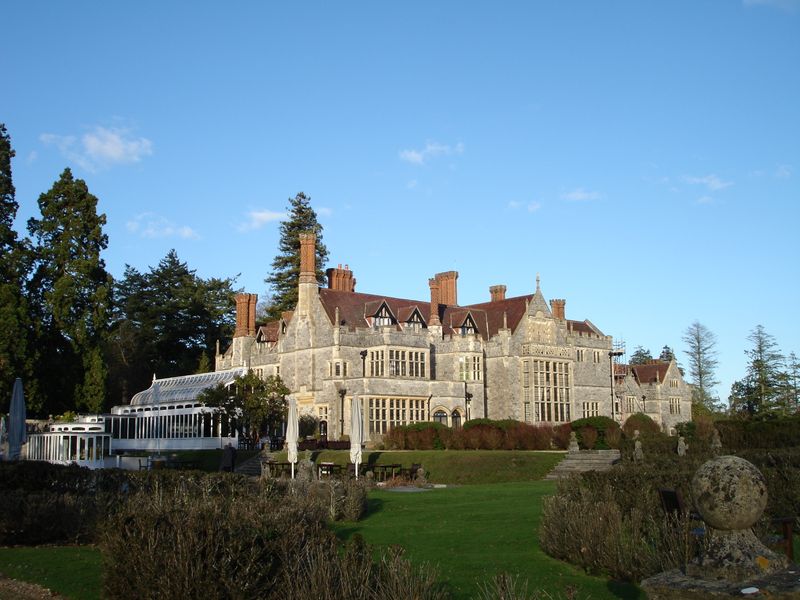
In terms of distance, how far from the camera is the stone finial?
4.79 metres

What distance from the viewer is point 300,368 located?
47188 millimetres

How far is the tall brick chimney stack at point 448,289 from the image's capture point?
175 feet

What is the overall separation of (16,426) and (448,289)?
33.2 metres

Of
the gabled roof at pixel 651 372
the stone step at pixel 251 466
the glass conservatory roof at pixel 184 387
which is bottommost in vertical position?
the stone step at pixel 251 466

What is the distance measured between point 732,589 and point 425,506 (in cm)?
1550

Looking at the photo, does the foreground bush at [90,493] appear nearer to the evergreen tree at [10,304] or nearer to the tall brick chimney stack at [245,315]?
the evergreen tree at [10,304]

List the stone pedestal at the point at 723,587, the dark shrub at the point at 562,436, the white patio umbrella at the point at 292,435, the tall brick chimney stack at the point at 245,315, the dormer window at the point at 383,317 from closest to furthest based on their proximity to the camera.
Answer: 1. the stone pedestal at the point at 723,587
2. the white patio umbrella at the point at 292,435
3. the dark shrub at the point at 562,436
4. the dormer window at the point at 383,317
5. the tall brick chimney stack at the point at 245,315

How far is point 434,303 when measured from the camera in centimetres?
4756

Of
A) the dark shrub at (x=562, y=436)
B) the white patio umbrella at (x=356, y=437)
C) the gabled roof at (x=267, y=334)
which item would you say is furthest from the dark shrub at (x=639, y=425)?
the gabled roof at (x=267, y=334)

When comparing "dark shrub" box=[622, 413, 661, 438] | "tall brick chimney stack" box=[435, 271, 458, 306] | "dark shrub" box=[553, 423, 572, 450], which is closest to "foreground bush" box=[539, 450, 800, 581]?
"dark shrub" box=[553, 423, 572, 450]

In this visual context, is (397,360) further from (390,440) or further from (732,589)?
(732,589)

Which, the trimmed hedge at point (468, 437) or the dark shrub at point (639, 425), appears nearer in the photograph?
the trimmed hedge at point (468, 437)

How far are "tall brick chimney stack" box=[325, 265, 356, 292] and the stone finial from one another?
45.7 metres

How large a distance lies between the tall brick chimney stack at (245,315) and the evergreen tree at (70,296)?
10.9 metres
